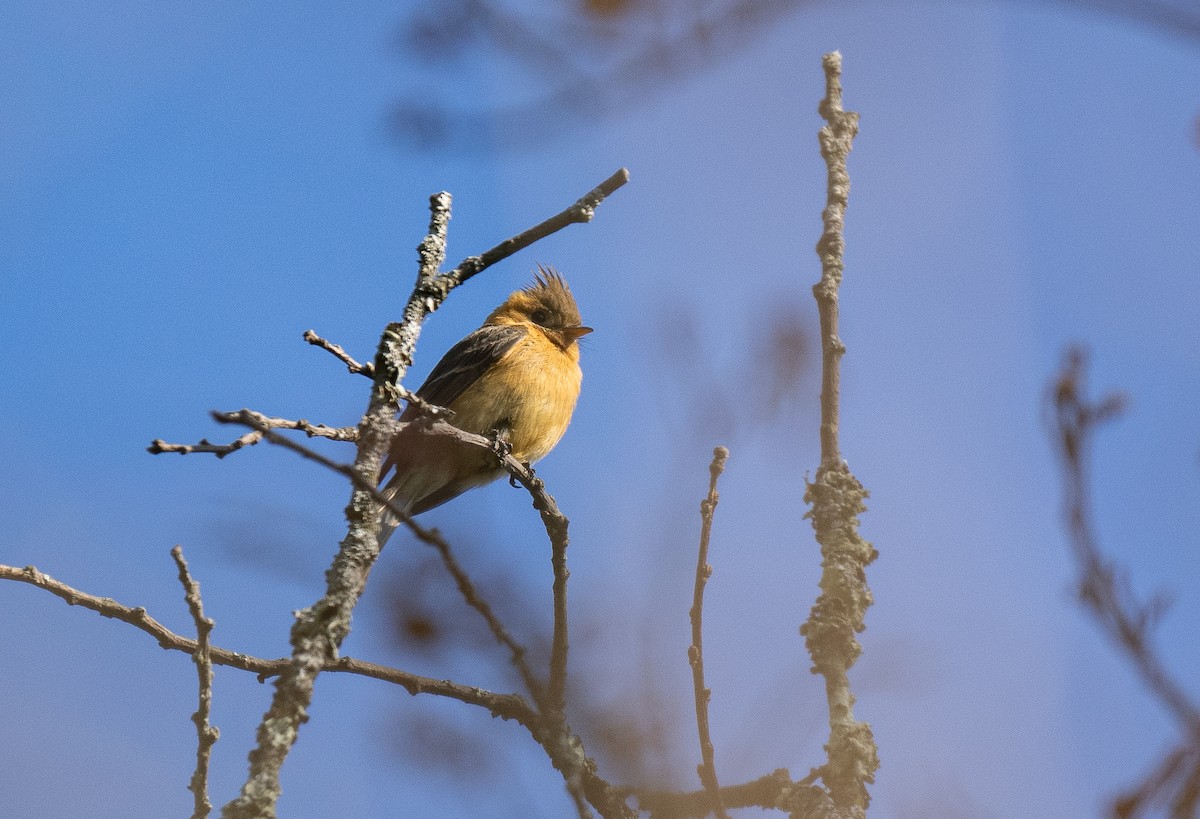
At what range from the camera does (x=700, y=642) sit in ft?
8.26

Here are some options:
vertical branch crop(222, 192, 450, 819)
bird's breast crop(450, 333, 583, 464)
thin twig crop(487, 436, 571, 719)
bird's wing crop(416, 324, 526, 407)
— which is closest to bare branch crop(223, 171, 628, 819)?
vertical branch crop(222, 192, 450, 819)

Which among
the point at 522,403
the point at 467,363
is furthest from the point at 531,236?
the point at 467,363

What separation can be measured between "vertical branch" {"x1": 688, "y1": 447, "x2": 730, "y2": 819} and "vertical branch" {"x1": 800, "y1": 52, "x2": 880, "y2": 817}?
1.01 feet

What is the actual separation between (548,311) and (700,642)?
482 centimetres

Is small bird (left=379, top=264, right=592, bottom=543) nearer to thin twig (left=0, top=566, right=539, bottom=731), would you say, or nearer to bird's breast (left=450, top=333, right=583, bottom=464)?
bird's breast (left=450, top=333, right=583, bottom=464)

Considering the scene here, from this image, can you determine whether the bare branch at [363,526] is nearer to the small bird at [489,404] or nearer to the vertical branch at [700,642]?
the vertical branch at [700,642]

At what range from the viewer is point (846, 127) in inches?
135

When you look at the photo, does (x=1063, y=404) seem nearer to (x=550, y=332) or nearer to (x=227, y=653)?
(x=227, y=653)

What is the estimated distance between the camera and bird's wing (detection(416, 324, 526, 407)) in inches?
250

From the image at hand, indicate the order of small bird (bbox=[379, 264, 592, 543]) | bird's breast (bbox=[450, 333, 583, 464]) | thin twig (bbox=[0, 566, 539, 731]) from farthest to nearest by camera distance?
bird's breast (bbox=[450, 333, 583, 464]) < small bird (bbox=[379, 264, 592, 543]) < thin twig (bbox=[0, 566, 539, 731])

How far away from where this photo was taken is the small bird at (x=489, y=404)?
599 cm

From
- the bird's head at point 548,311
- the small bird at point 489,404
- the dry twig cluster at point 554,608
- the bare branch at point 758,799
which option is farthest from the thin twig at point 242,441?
the bird's head at point 548,311

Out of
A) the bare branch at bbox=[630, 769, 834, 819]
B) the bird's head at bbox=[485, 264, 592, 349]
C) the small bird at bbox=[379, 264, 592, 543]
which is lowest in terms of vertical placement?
the bare branch at bbox=[630, 769, 834, 819]

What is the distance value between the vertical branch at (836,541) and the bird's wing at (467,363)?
3.24 metres
